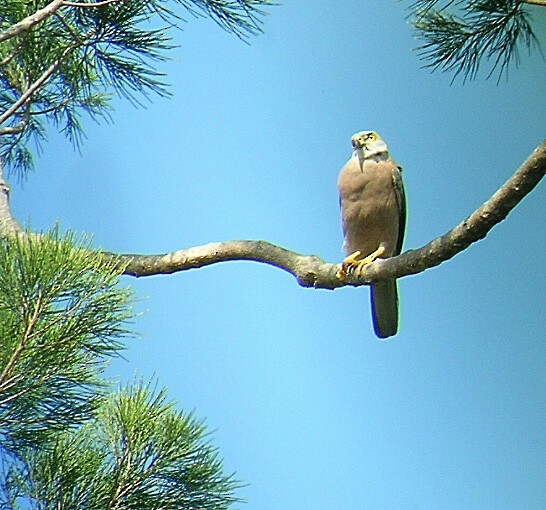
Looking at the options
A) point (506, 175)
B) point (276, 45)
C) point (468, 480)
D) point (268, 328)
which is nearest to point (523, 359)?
point (468, 480)

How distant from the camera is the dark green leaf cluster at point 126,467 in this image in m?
1.08

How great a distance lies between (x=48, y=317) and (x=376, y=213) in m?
0.91

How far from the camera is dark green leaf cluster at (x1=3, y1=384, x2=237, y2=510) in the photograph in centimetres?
108

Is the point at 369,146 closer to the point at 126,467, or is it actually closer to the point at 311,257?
the point at 311,257

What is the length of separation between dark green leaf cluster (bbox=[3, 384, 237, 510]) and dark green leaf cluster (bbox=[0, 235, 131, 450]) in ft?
0.47

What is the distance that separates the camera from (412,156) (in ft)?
6.91

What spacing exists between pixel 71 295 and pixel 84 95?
90 cm

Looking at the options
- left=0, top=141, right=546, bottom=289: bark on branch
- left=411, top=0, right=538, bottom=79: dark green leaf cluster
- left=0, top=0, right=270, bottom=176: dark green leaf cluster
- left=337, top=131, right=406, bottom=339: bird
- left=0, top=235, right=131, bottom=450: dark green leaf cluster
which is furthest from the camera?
left=337, top=131, right=406, bottom=339: bird

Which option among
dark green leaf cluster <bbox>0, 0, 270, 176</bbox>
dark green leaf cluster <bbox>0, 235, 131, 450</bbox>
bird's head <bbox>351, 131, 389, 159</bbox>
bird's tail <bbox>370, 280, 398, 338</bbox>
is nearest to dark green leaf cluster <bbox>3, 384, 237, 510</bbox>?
dark green leaf cluster <bbox>0, 235, 131, 450</bbox>

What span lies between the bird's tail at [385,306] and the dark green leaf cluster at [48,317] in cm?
83

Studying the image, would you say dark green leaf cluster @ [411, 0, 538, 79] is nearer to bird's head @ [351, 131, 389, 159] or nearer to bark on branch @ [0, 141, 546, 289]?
bark on branch @ [0, 141, 546, 289]

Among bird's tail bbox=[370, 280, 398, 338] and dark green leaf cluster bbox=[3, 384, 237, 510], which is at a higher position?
bird's tail bbox=[370, 280, 398, 338]

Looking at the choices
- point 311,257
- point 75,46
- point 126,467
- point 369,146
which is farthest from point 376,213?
point 126,467

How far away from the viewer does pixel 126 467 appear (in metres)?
A: 1.09
